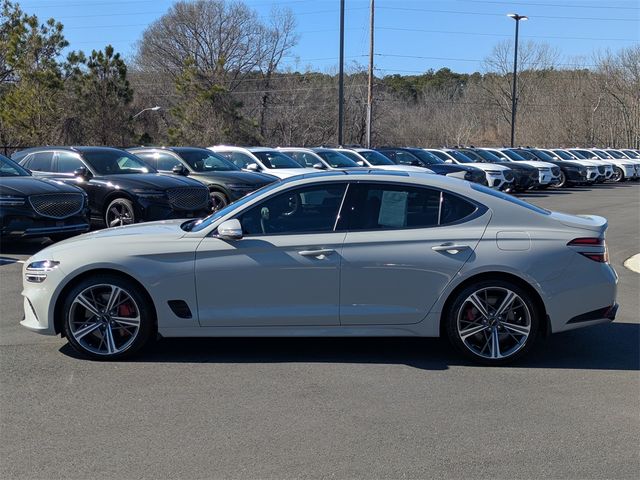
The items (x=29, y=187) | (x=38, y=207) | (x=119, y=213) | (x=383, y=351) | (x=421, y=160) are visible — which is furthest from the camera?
(x=421, y=160)

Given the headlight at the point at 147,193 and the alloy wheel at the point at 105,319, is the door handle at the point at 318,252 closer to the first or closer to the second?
the alloy wheel at the point at 105,319

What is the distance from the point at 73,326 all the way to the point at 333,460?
9.16 feet

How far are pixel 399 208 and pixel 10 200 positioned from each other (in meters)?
7.37

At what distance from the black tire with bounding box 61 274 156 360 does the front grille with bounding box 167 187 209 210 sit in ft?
24.3

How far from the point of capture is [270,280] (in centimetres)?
576

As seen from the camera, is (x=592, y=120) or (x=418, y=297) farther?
(x=592, y=120)

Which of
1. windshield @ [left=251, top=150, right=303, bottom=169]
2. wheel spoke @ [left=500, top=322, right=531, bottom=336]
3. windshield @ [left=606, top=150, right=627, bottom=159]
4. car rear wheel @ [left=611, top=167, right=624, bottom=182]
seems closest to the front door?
wheel spoke @ [left=500, top=322, right=531, bottom=336]

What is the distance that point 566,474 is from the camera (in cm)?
398

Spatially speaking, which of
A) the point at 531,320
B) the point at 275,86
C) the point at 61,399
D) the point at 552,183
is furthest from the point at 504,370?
the point at 275,86

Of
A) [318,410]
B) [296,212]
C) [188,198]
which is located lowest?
[318,410]

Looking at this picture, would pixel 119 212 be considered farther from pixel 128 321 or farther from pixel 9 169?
pixel 128 321

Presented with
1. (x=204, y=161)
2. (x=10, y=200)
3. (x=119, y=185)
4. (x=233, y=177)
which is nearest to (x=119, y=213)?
(x=119, y=185)

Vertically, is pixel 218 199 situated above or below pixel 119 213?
above

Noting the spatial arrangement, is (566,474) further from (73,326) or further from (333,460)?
(73,326)
